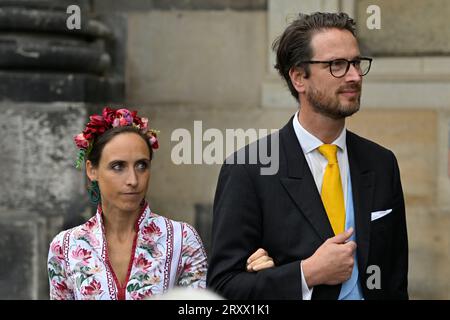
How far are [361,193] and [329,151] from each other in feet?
0.55

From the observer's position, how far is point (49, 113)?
5.85 m

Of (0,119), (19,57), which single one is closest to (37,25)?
(19,57)

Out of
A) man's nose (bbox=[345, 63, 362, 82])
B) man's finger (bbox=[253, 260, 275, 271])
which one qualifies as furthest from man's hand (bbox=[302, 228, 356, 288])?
man's nose (bbox=[345, 63, 362, 82])

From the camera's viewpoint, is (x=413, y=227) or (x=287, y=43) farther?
(x=413, y=227)

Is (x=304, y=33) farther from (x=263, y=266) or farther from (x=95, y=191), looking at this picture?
(x=95, y=191)

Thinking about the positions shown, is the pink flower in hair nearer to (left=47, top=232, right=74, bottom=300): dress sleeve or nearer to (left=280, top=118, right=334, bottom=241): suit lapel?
(left=47, top=232, right=74, bottom=300): dress sleeve

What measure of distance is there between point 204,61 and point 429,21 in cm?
149

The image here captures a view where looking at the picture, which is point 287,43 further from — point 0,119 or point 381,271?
point 0,119

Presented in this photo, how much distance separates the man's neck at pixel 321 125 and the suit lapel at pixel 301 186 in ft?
0.20

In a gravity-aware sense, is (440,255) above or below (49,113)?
below

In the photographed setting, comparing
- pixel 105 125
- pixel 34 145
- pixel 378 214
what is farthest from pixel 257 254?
pixel 34 145
